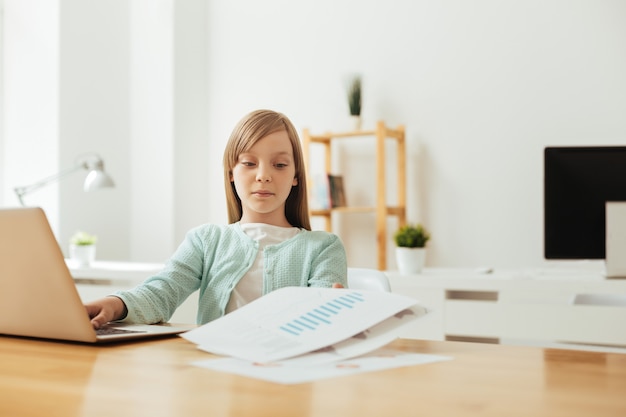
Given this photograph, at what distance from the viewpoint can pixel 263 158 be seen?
4.50 ft

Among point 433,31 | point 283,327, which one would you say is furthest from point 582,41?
point 283,327

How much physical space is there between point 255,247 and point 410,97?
101 inches

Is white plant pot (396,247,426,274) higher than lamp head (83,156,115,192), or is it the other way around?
lamp head (83,156,115,192)

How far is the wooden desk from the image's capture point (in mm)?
621

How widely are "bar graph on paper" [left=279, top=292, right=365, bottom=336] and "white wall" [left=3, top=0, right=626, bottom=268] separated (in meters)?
2.73

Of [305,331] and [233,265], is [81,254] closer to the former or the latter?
[233,265]

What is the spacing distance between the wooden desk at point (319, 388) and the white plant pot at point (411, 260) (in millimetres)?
2125

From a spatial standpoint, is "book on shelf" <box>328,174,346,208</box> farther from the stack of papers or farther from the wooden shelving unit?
the stack of papers

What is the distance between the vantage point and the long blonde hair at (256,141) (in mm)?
1385

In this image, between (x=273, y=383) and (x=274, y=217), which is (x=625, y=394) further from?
(x=274, y=217)

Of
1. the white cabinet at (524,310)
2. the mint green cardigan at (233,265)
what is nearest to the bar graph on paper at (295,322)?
the mint green cardigan at (233,265)

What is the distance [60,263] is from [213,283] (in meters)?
0.42

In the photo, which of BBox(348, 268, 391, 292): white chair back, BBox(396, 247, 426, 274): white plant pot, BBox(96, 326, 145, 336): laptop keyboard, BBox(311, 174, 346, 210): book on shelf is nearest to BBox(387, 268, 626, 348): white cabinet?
BBox(396, 247, 426, 274): white plant pot

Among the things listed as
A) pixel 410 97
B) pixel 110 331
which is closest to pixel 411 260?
pixel 410 97
